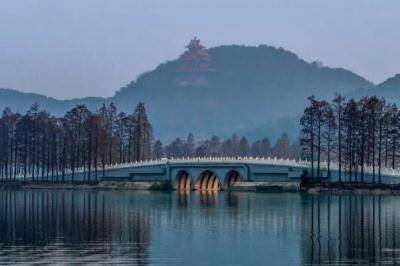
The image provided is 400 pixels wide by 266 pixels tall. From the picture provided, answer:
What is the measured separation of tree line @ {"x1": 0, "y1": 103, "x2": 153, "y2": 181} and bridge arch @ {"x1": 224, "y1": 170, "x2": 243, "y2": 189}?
959 inches

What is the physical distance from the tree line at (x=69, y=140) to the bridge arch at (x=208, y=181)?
19.2 meters

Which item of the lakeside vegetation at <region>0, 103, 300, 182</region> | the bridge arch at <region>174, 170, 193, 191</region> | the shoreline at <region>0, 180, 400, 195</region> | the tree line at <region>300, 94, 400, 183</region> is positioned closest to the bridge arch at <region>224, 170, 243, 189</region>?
the shoreline at <region>0, 180, 400, 195</region>

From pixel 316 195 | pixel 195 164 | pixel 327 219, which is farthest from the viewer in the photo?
pixel 195 164

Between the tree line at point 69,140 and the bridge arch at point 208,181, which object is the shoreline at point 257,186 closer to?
the bridge arch at point 208,181

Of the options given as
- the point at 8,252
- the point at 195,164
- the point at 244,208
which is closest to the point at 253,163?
the point at 195,164

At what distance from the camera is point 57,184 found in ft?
476

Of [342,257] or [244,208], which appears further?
[244,208]

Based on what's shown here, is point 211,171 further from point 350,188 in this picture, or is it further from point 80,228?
point 80,228

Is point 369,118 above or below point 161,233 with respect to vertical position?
above

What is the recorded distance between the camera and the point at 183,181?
14500 cm

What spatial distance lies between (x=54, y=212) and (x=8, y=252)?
100 ft

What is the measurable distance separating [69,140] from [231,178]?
123 ft

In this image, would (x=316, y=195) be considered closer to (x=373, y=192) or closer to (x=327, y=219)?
(x=373, y=192)

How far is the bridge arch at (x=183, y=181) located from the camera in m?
142
